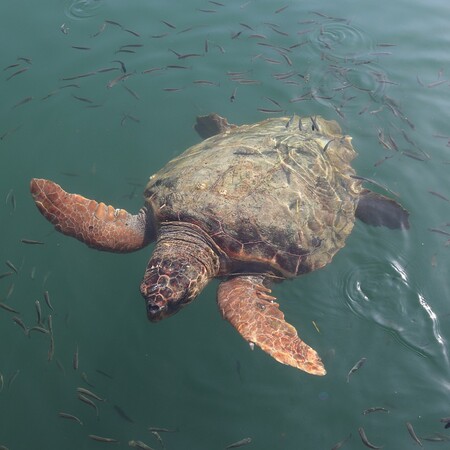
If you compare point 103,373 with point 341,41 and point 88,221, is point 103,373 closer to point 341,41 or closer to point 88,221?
point 88,221

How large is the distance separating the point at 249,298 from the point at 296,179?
158 cm

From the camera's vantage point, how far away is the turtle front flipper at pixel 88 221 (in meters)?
4.80

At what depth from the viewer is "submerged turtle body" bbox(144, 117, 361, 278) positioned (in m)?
4.43

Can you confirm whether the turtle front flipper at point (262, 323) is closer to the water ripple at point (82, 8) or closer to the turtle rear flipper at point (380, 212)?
the turtle rear flipper at point (380, 212)

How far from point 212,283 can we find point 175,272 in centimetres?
130

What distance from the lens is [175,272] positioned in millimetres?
4125

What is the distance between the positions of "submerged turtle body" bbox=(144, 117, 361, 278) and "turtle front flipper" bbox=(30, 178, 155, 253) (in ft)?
1.41

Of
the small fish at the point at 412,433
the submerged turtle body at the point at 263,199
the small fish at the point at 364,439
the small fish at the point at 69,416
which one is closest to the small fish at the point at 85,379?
the small fish at the point at 69,416

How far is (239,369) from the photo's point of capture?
4.54 metres

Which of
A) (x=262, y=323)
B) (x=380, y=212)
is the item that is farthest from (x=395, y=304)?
(x=262, y=323)

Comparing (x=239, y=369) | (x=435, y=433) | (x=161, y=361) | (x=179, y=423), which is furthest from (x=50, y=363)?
(x=435, y=433)

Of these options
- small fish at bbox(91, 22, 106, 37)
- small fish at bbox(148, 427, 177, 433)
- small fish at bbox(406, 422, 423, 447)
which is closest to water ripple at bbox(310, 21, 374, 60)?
small fish at bbox(91, 22, 106, 37)

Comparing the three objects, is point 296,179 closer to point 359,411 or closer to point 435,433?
point 359,411

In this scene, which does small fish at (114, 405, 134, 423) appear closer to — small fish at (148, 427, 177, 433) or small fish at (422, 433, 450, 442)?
small fish at (148, 427, 177, 433)
